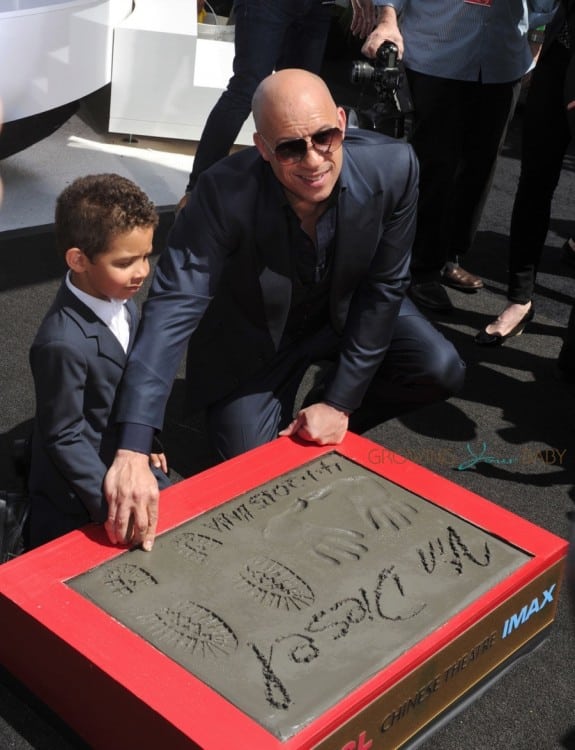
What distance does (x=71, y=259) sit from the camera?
5.81 feet

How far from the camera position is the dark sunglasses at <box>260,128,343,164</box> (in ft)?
5.99

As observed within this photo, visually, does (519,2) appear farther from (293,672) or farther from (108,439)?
(293,672)

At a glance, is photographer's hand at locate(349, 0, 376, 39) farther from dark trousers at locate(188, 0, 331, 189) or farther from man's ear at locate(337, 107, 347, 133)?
man's ear at locate(337, 107, 347, 133)

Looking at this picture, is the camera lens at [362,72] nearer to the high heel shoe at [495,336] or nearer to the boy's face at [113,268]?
the high heel shoe at [495,336]

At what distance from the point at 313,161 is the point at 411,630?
781mm

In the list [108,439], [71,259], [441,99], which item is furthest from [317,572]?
[441,99]

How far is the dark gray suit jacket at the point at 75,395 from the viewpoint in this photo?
1.72m

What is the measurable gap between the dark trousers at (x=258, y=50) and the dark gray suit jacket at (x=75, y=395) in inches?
63.2

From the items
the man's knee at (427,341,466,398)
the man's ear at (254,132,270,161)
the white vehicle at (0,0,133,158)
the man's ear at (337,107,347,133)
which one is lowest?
the man's knee at (427,341,466,398)
